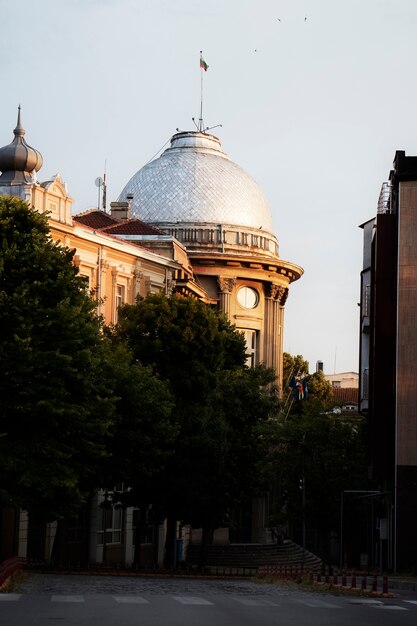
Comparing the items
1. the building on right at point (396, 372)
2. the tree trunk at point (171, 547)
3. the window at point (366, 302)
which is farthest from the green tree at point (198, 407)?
the window at point (366, 302)

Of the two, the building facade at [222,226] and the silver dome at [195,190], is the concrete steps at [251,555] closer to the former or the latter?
the building facade at [222,226]

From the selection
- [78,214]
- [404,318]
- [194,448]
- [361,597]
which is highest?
[78,214]

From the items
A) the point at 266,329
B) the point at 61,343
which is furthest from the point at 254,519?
the point at 61,343

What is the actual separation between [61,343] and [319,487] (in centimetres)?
3607

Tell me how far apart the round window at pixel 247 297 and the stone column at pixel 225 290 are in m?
1.97

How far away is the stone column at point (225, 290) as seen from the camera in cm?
10081

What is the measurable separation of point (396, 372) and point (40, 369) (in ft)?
60.0

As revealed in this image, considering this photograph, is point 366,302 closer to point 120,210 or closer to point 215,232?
point 120,210

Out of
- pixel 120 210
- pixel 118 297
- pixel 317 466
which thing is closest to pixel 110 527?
pixel 118 297

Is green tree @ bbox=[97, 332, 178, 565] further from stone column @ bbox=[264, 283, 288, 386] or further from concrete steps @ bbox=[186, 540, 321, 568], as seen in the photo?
stone column @ bbox=[264, 283, 288, 386]

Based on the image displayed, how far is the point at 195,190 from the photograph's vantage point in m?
102

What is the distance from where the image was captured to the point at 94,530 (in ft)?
225

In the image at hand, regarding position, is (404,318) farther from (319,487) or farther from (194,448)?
(319,487)

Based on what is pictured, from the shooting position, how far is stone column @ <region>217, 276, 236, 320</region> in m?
101
